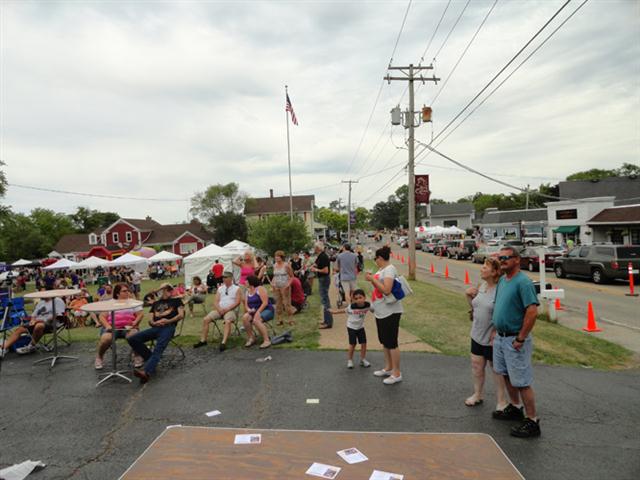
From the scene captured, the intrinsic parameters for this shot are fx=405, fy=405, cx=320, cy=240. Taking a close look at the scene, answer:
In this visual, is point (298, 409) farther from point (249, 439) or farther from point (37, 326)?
point (37, 326)

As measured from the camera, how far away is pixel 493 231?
209 ft

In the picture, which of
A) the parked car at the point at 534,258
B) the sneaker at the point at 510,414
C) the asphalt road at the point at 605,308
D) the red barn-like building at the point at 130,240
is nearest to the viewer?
the sneaker at the point at 510,414

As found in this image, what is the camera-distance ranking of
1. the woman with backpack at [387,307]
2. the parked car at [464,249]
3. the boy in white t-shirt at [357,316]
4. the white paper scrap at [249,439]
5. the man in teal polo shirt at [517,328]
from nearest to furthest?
the white paper scrap at [249,439] < the man in teal polo shirt at [517,328] < the woman with backpack at [387,307] < the boy in white t-shirt at [357,316] < the parked car at [464,249]

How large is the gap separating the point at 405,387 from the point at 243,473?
9.81ft

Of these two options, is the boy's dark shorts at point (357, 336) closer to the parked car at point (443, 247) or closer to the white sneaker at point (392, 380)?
the white sneaker at point (392, 380)

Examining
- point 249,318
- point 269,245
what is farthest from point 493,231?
point 249,318

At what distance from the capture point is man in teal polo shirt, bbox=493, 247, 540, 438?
12.6ft

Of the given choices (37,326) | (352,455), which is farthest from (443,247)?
(352,455)

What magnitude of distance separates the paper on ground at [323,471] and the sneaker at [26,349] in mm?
7130

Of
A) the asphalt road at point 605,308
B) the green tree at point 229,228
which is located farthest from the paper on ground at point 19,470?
the green tree at point 229,228

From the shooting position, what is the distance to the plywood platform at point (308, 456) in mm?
2910

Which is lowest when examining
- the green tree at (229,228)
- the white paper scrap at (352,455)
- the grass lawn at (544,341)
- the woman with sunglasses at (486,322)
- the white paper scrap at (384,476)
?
→ the grass lawn at (544,341)

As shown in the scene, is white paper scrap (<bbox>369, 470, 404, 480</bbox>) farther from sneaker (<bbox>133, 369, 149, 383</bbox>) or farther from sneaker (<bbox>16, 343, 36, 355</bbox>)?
sneaker (<bbox>16, 343, 36, 355</bbox>)

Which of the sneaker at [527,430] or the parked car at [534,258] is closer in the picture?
the sneaker at [527,430]
